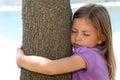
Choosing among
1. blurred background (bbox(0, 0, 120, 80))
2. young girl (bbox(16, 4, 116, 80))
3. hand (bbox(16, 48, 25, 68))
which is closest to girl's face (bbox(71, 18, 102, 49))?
young girl (bbox(16, 4, 116, 80))

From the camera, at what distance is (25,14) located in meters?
1.49

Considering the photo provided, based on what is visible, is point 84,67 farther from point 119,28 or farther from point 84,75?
point 119,28

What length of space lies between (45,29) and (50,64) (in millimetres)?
172

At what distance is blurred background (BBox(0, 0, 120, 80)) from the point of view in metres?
4.95

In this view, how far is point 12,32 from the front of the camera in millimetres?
8484

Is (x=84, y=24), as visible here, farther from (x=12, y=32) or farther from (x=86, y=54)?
(x=12, y=32)

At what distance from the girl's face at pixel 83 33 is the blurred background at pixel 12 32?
2.43m

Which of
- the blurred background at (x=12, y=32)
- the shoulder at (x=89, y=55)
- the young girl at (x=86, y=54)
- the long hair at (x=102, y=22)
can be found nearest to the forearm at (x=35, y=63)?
the young girl at (x=86, y=54)

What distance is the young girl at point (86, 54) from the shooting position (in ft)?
4.51

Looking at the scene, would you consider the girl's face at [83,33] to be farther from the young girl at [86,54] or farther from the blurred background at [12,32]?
the blurred background at [12,32]

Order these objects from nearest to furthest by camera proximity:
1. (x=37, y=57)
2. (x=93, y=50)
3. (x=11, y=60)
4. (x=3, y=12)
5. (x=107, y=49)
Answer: (x=37, y=57)
(x=93, y=50)
(x=107, y=49)
(x=11, y=60)
(x=3, y=12)

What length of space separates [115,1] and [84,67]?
1104cm

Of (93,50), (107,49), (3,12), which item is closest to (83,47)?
(93,50)

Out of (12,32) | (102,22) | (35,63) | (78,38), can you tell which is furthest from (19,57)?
(12,32)
